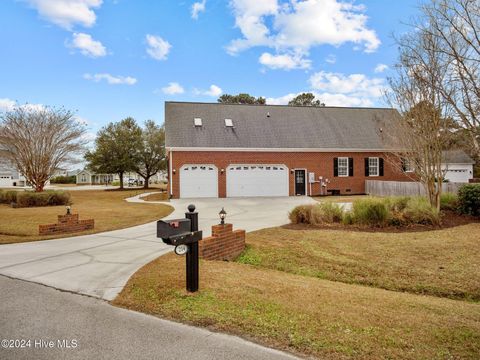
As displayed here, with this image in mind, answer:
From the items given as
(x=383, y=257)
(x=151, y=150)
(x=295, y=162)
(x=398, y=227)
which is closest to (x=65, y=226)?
(x=383, y=257)

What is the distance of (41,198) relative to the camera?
1873 cm

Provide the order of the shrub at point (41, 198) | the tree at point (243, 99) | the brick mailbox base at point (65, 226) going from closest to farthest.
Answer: the brick mailbox base at point (65, 226)
the shrub at point (41, 198)
the tree at point (243, 99)

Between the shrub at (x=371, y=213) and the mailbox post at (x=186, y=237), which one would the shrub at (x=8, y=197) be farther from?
the mailbox post at (x=186, y=237)

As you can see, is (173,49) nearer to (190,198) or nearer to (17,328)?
(190,198)

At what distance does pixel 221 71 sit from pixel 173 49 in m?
6.01

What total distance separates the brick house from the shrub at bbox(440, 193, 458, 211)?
10084 mm

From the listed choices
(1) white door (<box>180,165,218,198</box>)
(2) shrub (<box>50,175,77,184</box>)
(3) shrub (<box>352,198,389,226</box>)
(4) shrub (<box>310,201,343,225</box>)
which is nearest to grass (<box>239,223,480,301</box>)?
(3) shrub (<box>352,198,389,226</box>)

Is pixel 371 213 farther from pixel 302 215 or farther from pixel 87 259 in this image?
pixel 87 259

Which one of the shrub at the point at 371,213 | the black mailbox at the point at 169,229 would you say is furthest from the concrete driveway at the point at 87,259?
the shrub at the point at 371,213

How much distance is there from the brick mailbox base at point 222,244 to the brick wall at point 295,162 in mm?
15276

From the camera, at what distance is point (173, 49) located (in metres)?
17.4

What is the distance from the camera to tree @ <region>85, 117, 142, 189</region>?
3488 centimetres

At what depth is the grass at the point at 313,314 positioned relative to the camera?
3.04m

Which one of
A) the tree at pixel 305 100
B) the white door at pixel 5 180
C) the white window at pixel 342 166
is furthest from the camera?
the tree at pixel 305 100
